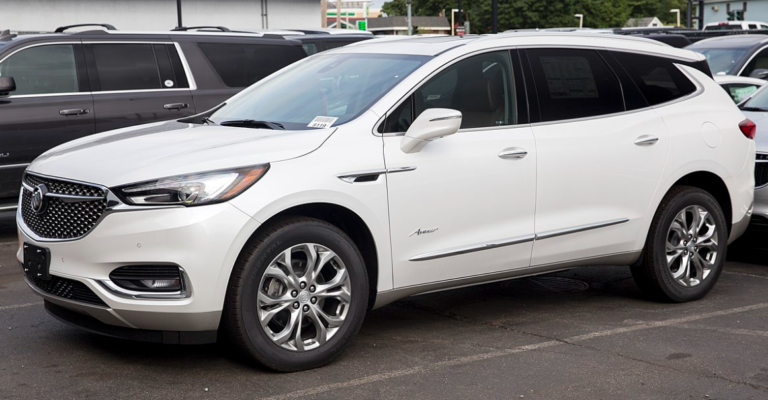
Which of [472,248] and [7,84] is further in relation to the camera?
[7,84]

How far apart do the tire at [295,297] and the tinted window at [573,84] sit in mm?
1663

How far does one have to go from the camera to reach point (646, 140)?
20.3 feet

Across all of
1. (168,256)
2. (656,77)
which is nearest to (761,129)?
(656,77)

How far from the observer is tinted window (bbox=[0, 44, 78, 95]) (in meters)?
9.06

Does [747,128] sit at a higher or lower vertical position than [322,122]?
lower

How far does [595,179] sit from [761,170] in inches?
95.1

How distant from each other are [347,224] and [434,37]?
1735 millimetres

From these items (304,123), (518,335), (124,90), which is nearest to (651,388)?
(518,335)

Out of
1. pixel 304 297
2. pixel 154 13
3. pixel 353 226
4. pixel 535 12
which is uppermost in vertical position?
pixel 154 13

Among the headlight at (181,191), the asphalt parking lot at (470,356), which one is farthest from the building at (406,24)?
the headlight at (181,191)

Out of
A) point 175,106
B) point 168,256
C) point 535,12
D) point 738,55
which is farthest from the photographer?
point 535,12

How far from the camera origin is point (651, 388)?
4.80 metres

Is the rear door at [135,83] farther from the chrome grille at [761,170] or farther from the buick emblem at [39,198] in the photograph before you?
the chrome grille at [761,170]

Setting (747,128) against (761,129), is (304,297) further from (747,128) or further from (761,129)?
(761,129)
